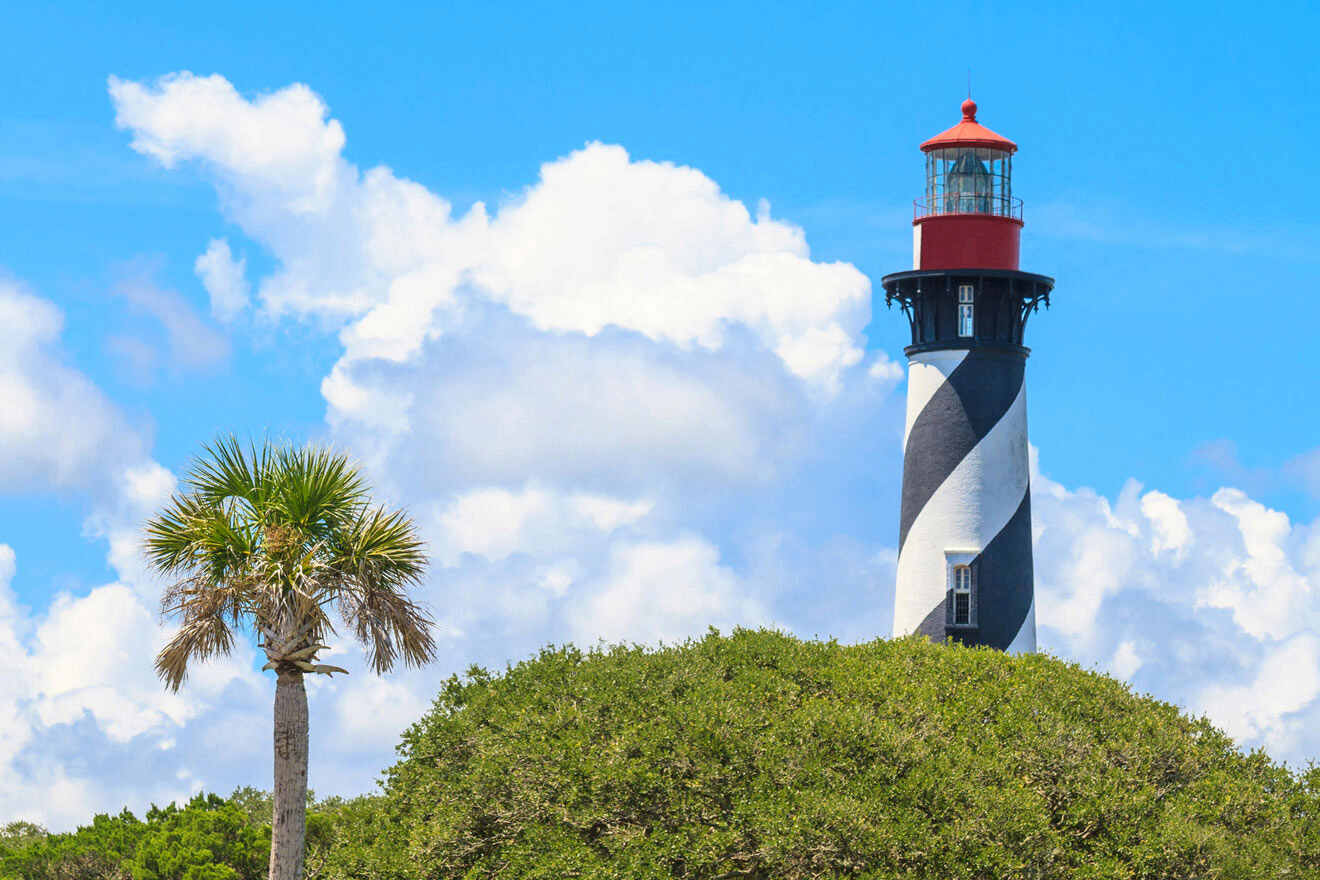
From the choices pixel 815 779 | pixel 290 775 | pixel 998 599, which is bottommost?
pixel 815 779

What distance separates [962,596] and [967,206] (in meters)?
8.59

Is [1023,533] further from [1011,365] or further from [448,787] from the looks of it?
[448,787]

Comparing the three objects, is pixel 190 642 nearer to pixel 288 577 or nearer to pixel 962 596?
pixel 288 577

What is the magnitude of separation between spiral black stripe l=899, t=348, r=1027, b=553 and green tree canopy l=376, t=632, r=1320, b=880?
10717 mm

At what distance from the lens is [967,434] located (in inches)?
1344

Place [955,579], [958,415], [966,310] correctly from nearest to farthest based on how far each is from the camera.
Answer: [955,579] < [958,415] < [966,310]

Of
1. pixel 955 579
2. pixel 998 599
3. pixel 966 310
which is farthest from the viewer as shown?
pixel 966 310

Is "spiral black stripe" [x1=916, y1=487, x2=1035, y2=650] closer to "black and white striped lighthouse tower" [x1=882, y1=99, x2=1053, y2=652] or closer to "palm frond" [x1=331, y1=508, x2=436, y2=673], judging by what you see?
"black and white striped lighthouse tower" [x1=882, y1=99, x2=1053, y2=652]

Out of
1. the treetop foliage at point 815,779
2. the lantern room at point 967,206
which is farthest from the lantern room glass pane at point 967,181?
the treetop foliage at point 815,779

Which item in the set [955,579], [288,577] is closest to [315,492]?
[288,577]

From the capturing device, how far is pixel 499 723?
73.4 ft

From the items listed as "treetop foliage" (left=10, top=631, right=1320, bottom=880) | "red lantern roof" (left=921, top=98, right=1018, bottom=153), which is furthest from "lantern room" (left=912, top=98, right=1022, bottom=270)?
"treetop foliage" (left=10, top=631, right=1320, bottom=880)

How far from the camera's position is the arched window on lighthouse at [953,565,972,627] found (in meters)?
33.8

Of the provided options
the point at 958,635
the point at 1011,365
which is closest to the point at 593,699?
the point at 958,635
